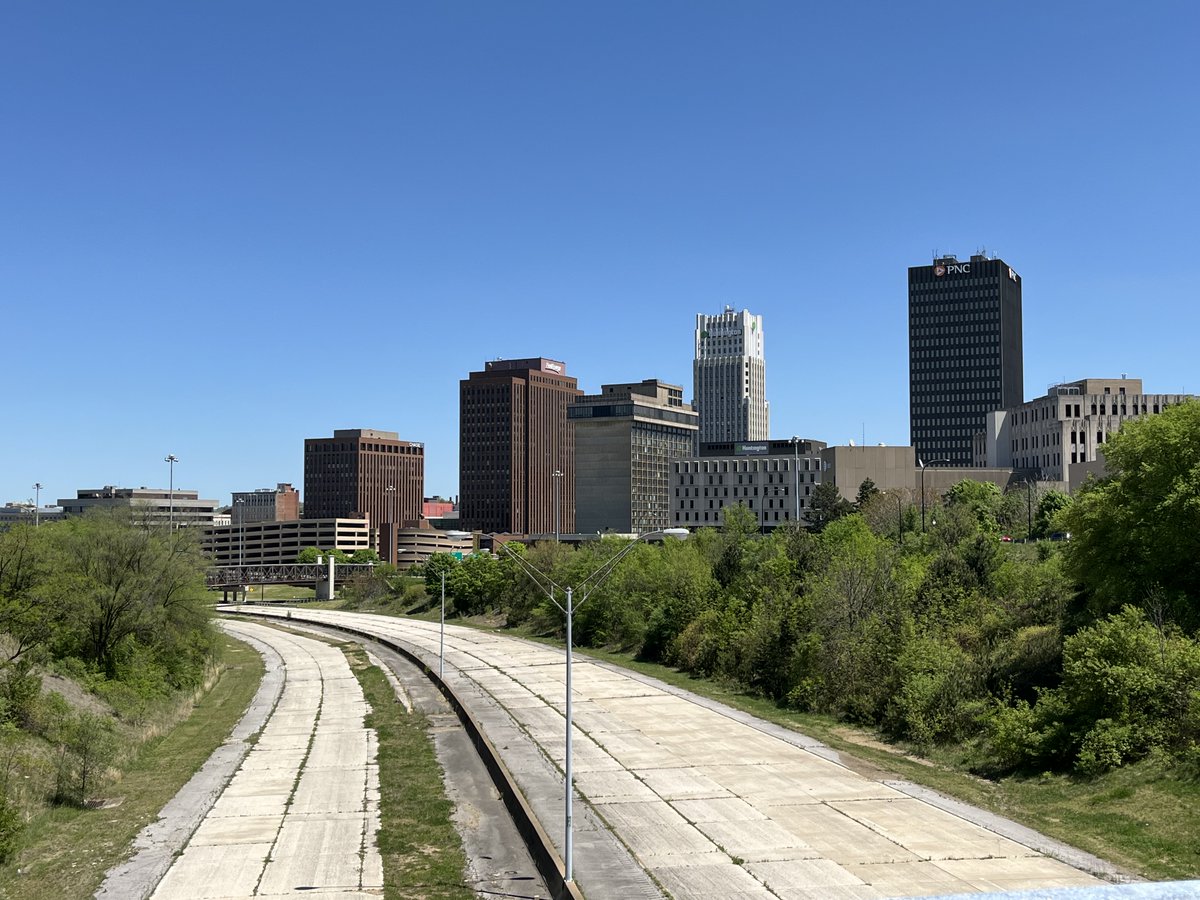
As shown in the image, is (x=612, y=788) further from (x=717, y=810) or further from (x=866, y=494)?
(x=866, y=494)

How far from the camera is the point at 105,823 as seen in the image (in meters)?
35.5

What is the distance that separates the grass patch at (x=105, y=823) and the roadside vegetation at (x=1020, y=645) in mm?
26728

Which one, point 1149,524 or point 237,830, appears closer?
point 237,830

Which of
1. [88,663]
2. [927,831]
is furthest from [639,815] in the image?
[88,663]

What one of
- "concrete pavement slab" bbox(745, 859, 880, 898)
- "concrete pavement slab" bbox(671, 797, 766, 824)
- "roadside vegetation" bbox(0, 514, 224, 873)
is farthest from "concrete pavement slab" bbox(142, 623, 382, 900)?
"concrete pavement slab" bbox(745, 859, 880, 898)

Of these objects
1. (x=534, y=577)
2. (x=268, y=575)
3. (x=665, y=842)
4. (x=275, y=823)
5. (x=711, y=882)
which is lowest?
(x=268, y=575)

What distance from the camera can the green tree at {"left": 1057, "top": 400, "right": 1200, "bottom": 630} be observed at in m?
44.0

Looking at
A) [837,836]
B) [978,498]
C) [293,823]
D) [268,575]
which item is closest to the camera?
[837,836]

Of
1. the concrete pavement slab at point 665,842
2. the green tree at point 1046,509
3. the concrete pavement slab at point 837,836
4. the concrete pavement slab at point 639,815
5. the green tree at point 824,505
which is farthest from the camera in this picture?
the green tree at point 824,505

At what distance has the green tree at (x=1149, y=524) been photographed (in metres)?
44.0

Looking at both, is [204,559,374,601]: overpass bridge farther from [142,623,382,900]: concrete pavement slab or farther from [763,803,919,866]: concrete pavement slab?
[763,803,919,866]: concrete pavement slab

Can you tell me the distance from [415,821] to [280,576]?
151m

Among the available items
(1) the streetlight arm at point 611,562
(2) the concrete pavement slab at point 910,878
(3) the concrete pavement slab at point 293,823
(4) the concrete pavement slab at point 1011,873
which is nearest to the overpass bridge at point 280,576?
(1) the streetlight arm at point 611,562

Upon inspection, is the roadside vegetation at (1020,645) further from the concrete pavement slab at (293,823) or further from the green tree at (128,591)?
the green tree at (128,591)
